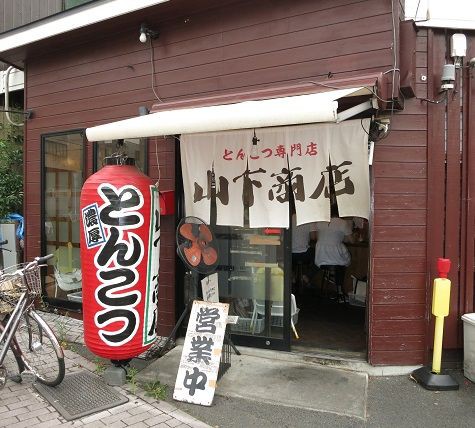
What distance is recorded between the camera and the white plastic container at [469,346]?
180 inches

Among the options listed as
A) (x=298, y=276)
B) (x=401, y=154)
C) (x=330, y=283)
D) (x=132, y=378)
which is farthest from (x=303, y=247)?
(x=132, y=378)

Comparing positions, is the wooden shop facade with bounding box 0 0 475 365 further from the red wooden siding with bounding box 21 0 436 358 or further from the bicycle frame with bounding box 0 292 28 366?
the bicycle frame with bounding box 0 292 28 366

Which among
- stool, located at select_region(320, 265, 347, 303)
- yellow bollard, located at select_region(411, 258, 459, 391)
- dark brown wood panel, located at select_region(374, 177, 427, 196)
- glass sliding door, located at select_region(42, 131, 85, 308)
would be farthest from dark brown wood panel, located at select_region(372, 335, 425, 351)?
glass sliding door, located at select_region(42, 131, 85, 308)

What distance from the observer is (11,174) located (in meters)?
8.83

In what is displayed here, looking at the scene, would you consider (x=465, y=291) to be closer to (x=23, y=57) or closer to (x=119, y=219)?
(x=119, y=219)

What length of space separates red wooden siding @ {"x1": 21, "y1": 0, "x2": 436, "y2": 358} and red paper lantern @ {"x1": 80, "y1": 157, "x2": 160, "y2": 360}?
1.41m

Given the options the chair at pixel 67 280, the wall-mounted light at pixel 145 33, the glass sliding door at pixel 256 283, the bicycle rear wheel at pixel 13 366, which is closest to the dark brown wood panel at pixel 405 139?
the glass sliding door at pixel 256 283

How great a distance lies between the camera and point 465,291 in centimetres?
484

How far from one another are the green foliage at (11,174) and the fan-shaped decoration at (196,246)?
→ 5.53 meters

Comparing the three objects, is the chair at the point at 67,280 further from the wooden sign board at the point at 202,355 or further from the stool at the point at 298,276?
the stool at the point at 298,276

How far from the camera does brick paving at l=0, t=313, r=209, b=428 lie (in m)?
3.75

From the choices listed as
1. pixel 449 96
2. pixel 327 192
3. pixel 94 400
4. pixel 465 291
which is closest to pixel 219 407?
pixel 94 400

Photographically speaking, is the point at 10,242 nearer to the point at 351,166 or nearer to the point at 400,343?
the point at 351,166

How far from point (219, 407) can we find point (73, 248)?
420 cm
